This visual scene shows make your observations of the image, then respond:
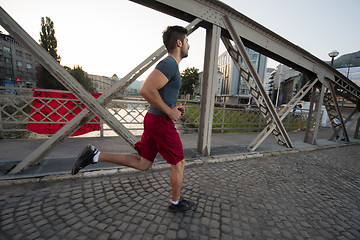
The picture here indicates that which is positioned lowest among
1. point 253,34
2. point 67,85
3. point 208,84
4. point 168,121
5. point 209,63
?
point 168,121

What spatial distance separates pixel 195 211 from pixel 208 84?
2581 millimetres

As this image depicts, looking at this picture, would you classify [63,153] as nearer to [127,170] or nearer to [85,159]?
[127,170]

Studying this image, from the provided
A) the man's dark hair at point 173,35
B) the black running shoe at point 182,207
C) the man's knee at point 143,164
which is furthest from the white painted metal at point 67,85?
the black running shoe at point 182,207

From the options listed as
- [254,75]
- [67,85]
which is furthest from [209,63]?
[67,85]

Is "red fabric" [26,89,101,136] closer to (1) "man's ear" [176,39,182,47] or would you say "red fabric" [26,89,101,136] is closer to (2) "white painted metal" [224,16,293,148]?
(1) "man's ear" [176,39,182,47]

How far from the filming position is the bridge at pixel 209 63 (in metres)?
2.50

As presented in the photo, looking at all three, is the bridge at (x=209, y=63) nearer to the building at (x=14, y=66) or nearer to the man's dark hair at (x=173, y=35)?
the man's dark hair at (x=173, y=35)

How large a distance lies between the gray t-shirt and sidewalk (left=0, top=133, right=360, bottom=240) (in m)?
1.29

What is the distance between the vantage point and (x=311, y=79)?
17.5 ft

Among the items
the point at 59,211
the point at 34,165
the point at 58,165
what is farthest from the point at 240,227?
the point at 34,165

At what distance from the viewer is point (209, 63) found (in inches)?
138

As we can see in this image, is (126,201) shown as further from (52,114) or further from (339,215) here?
(52,114)

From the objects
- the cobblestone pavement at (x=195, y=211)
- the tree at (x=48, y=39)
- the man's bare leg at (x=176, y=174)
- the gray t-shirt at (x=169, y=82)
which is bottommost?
the cobblestone pavement at (x=195, y=211)

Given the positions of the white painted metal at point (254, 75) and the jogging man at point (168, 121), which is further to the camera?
the white painted metal at point (254, 75)
